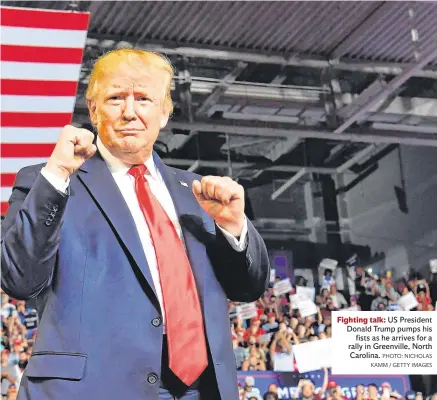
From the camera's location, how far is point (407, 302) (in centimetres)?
188

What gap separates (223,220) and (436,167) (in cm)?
125

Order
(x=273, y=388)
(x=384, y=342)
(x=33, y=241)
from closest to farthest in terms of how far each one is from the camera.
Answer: (x=33, y=241), (x=384, y=342), (x=273, y=388)

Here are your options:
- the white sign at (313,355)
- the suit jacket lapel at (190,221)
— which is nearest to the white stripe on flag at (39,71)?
the white sign at (313,355)

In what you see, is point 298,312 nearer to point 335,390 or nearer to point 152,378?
point 335,390

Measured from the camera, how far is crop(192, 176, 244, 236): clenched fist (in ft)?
2.74

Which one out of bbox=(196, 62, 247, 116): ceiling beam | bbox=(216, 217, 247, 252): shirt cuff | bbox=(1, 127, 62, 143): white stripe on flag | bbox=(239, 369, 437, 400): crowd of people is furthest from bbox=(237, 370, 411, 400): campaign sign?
bbox=(216, 217, 247, 252): shirt cuff

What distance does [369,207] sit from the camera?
2.04 m

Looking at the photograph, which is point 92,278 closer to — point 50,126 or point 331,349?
point 331,349

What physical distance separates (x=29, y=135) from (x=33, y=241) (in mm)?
1357

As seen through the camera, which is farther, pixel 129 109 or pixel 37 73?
pixel 37 73

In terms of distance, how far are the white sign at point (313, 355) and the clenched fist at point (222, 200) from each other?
41.9 inches

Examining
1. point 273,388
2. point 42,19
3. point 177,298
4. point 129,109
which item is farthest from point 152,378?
point 42,19

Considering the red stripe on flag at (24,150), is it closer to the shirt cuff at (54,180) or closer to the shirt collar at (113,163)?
the shirt collar at (113,163)

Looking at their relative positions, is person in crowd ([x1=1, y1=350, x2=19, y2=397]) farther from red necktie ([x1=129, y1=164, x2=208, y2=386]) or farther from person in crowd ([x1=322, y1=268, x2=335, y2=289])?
red necktie ([x1=129, y1=164, x2=208, y2=386])
